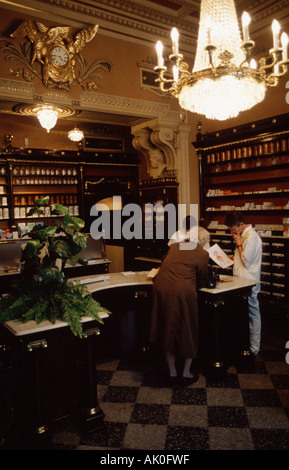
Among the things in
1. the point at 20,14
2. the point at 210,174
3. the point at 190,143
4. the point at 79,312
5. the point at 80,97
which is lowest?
the point at 79,312

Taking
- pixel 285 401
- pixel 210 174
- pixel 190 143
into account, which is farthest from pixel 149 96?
pixel 285 401

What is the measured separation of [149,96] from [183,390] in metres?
5.04

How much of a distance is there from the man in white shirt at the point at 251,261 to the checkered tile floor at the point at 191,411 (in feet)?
1.16

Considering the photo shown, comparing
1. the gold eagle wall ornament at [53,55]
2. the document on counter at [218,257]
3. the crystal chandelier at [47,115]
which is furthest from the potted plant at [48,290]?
the crystal chandelier at [47,115]

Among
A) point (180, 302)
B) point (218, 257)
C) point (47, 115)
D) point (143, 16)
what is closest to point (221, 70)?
point (218, 257)

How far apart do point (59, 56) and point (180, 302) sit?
417 centimetres

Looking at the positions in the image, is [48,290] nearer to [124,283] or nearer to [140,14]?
[124,283]

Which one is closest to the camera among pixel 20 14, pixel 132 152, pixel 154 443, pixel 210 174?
pixel 154 443

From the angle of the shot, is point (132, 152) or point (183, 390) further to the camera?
point (132, 152)

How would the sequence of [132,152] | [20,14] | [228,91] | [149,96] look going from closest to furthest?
[228,91]
[20,14]
[149,96]
[132,152]

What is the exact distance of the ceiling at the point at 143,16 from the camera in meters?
5.50

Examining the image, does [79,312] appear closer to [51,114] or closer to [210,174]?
[51,114]

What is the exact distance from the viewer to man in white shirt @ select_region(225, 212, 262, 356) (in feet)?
13.4

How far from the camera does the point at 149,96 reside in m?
6.69
